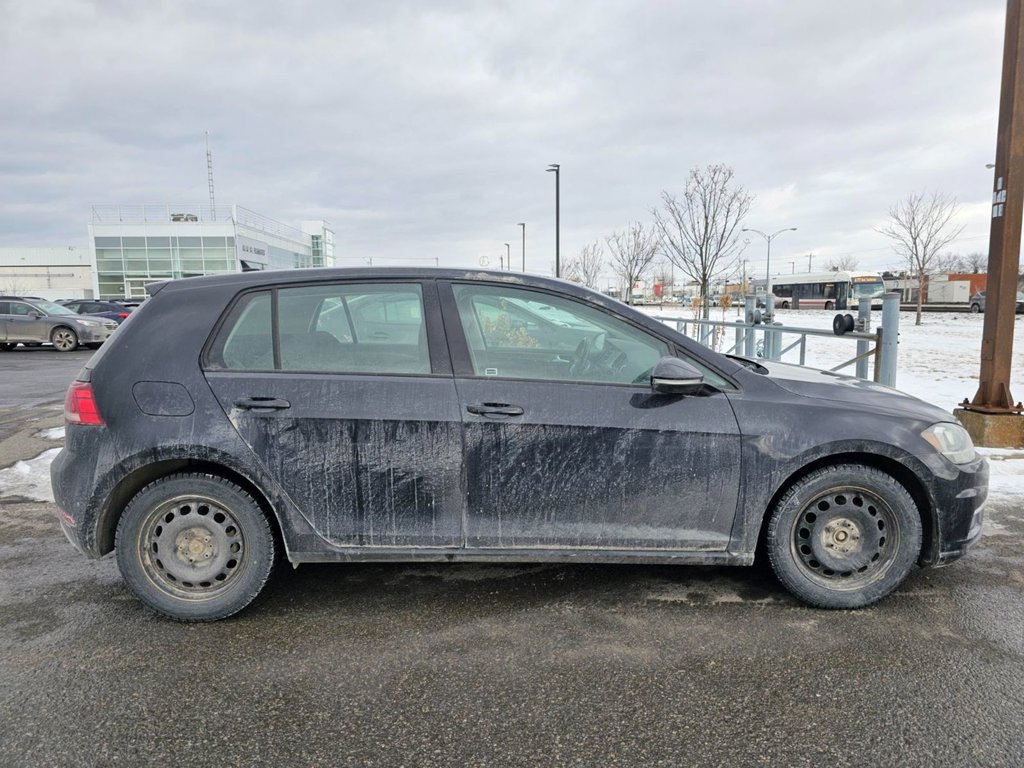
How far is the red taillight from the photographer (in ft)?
10.2

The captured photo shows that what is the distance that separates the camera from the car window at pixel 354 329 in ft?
Result: 10.6

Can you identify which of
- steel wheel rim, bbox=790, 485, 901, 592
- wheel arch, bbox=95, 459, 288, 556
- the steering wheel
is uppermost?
the steering wheel

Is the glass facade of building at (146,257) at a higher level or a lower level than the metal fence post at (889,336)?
higher

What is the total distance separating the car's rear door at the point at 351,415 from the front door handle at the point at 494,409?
92mm

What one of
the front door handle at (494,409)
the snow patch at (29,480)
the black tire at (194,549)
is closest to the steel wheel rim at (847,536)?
the front door handle at (494,409)

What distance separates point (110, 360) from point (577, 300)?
222 centimetres

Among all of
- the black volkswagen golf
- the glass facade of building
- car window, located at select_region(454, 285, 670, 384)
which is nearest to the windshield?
the black volkswagen golf

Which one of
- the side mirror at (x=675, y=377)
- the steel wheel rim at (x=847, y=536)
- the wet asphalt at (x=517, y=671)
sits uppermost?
the side mirror at (x=675, y=377)

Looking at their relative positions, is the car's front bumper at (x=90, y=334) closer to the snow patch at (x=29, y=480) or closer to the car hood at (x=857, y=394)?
the snow patch at (x=29, y=480)

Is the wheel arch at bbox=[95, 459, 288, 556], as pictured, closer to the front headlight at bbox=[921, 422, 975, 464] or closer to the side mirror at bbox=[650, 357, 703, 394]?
the side mirror at bbox=[650, 357, 703, 394]

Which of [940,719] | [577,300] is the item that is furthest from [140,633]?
[940,719]

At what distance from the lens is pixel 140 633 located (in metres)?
3.12

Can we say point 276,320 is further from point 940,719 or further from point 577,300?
point 940,719

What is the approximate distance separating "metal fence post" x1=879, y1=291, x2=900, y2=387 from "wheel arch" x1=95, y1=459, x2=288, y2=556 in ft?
20.5
